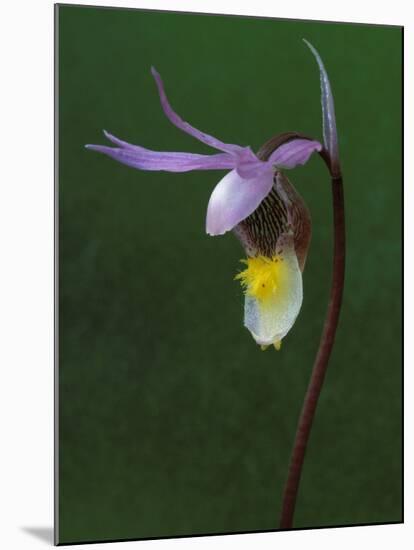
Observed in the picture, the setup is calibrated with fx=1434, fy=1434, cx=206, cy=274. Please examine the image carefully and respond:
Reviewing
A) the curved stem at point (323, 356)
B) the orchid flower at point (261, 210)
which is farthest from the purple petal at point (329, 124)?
the orchid flower at point (261, 210)

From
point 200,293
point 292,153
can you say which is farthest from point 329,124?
point 200,293

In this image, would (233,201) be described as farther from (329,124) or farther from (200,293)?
(329,124)

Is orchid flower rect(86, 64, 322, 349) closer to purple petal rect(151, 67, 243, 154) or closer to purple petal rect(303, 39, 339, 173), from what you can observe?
purple petal rect(151, 67, 243, 154)

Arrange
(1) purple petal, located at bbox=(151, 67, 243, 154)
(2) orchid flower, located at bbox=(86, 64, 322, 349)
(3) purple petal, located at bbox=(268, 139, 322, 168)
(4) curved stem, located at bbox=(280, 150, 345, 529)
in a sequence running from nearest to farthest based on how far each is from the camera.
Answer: (1) purple petal, located at bbox=(151, 67, 243, 154) < (2) orchid flower, located at bbox=(86, 64, 322, 349) < (3) purple petal, located at bbox=(268, 139, 322, 168) < (4) curved stem, located at bbox=(280, 150, 345, 529)

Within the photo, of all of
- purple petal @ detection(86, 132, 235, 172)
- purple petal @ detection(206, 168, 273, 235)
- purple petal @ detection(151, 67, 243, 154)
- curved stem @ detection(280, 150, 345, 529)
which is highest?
purple petal @ detection(151, 67, 243, 154)

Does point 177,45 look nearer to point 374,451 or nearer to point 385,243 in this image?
point 385,243

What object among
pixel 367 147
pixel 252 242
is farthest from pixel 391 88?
pixel 252 242

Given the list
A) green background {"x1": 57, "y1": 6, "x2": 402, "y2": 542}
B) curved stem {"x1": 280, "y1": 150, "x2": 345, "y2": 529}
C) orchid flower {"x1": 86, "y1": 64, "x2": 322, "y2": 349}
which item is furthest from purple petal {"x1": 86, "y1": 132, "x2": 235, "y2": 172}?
curved stem {"x1": 280, "y1": 150, "x2": 345, "y2": 529}
